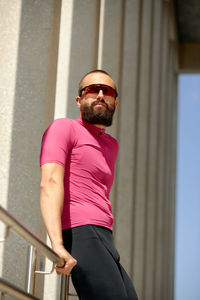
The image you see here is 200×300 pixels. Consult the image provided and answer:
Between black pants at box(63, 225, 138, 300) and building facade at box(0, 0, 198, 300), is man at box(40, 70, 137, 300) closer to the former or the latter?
black pants at box(63, 225, 138, 300)

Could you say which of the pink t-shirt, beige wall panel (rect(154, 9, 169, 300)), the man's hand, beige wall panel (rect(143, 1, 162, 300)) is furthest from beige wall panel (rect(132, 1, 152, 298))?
the man's hand

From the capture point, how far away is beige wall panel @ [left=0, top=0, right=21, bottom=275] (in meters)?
4.86

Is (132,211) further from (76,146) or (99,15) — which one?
(76,146)

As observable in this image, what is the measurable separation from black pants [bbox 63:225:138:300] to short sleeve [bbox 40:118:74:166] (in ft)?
1.40

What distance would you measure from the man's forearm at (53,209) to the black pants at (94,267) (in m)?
0.16

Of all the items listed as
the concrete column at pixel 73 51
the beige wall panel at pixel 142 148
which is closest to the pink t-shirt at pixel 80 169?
the concrete column at pixel 73 51

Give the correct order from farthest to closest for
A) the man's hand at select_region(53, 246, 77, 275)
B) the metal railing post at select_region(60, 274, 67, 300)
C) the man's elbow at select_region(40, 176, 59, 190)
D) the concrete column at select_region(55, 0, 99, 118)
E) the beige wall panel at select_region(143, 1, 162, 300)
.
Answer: the beige wall panel at select_region(143, 1, 162, 300)
the concrete column at select_region(55, 0, 99, 118)
the metal railing post at select_region(60, 274, 67, 300)
the man's elbow at select_region(40, 176, 59, 190)
the man's hand at select_region(53, 246, 77, 275)

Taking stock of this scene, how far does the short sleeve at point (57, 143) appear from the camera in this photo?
11.7 ft

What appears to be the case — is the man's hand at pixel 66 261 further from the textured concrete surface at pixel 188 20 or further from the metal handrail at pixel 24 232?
the textured concrete surface at pixel 188 20

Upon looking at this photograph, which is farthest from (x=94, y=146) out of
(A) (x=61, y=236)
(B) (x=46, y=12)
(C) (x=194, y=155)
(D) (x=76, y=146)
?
(C) (x=194, y=155)

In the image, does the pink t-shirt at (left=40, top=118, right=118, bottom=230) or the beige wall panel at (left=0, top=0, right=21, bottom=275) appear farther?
the beige wall panel at (left=0, top=0, right=21, bottom=275)

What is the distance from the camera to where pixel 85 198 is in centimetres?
360

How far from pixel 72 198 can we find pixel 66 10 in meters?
2.87

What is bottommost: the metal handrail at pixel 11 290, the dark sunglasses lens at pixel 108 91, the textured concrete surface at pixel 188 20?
the metal handrail at pixel 11 290
